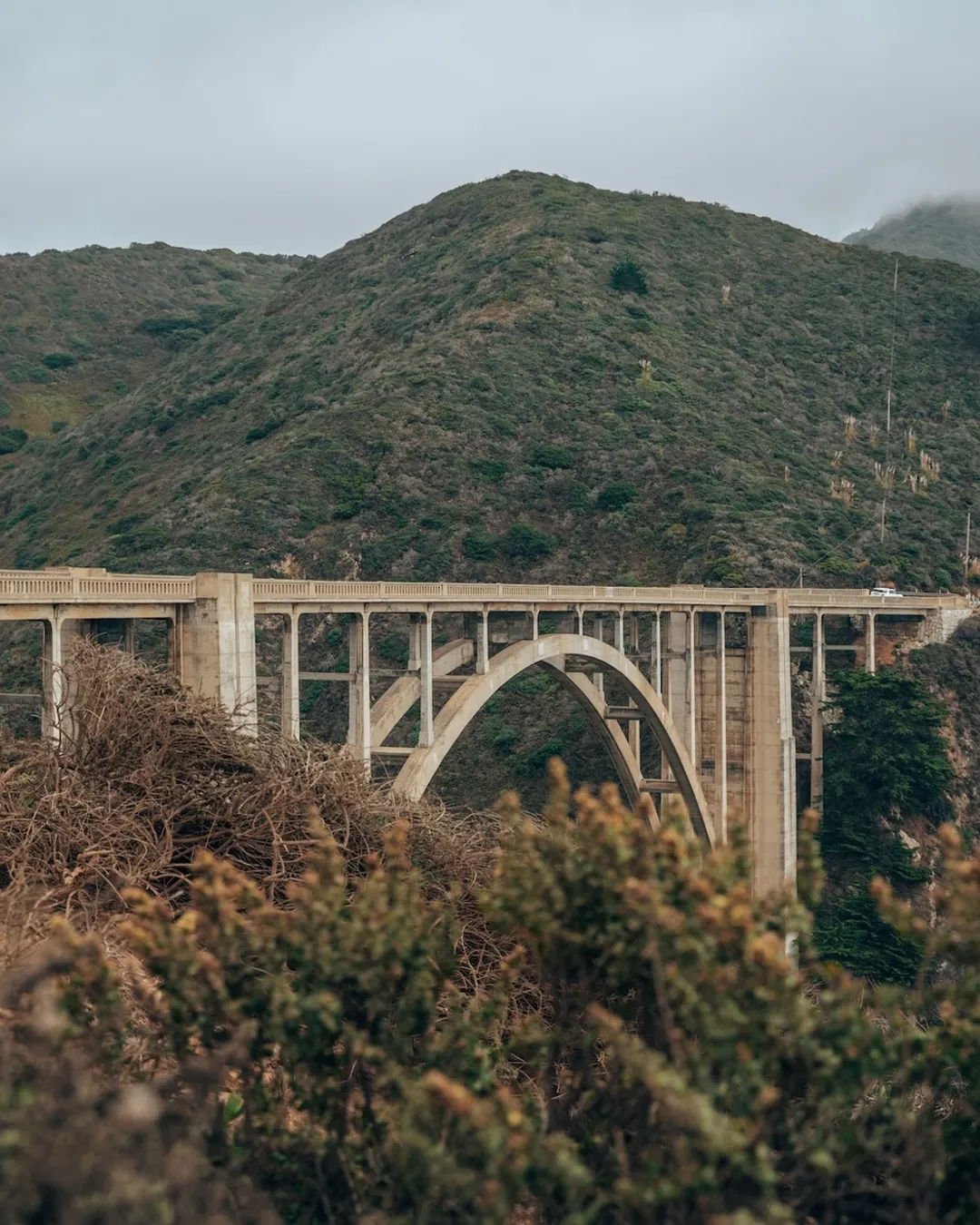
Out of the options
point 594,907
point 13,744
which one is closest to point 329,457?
point 13,744

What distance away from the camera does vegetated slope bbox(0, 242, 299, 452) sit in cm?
12488

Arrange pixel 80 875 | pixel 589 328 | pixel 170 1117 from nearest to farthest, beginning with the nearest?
pixel 170 1117
pixel 80 875
pixel 589 328

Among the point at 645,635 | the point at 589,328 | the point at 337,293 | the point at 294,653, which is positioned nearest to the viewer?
the point at 294,653

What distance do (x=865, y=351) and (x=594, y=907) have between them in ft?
292

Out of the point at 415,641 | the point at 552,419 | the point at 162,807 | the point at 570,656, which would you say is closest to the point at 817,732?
the point at 570,656

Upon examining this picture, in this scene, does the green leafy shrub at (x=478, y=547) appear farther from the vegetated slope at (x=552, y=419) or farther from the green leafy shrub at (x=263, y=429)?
the green leafy shrub at (x=263, y=429)

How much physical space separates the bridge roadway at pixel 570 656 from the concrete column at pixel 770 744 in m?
0.06

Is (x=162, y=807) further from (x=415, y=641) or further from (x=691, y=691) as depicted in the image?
(x=691, y=691)

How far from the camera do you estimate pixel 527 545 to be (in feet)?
227

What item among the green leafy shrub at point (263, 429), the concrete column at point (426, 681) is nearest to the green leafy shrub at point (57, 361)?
the green leafy shrub at point (263, 429)

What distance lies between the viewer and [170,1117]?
10289 mm

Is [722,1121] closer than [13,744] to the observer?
Yes

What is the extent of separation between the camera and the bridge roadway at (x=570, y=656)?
22.6 meters

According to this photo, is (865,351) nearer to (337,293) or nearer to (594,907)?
(337,293)
